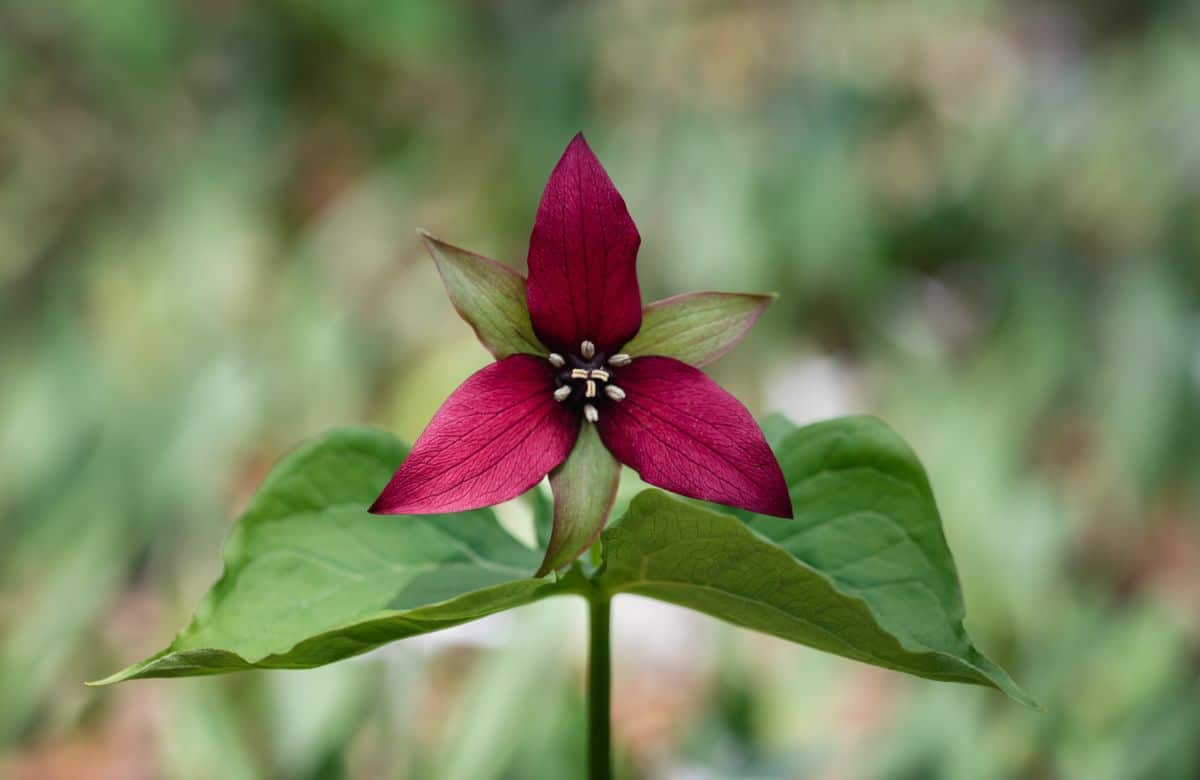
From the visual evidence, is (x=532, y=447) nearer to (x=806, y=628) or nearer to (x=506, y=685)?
(x=806, y=628)

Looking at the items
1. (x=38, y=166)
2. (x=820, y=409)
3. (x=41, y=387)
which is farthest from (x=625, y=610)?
(x=38, y=166)

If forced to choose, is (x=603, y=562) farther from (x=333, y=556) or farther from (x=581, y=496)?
(x=333, y=556)

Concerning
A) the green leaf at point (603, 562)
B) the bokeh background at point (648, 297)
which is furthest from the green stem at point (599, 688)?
the bokeh background at point (648, 297)

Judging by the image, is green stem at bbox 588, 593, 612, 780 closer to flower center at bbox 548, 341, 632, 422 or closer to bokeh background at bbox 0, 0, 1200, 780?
flower center at bbox 548, 341, 632, 422

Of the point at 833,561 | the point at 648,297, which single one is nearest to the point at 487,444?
the point at 833,561

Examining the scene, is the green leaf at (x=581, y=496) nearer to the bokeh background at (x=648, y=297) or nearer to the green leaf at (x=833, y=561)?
the green leaf at (x=833, y=561)
